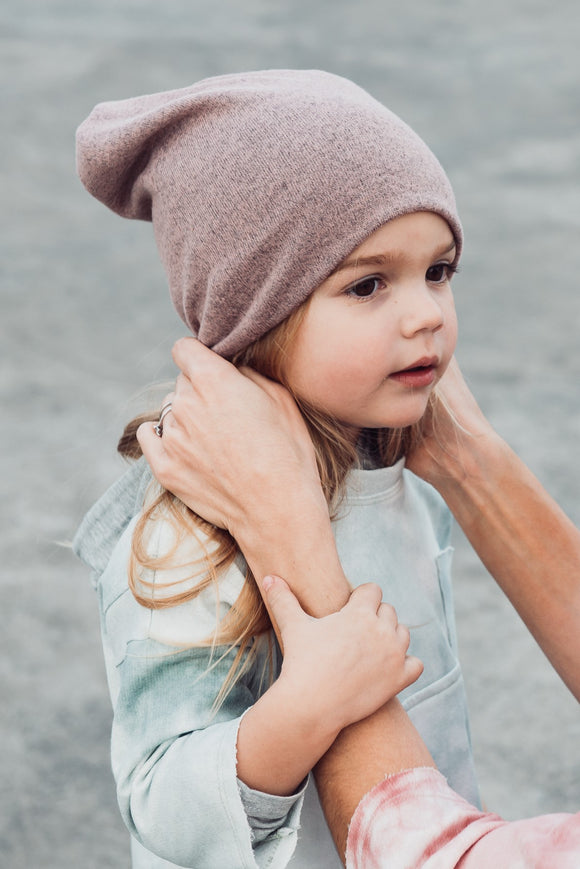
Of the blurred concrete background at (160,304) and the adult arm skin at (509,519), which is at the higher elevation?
the adult arm skin at (509,519)

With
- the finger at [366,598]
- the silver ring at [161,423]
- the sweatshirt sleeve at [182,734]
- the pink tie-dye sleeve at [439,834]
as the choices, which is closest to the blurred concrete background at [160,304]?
the silver ring at [161,423]

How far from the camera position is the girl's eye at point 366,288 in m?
1.11

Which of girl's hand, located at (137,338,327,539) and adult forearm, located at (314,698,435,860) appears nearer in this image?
adult forearm, located at (314,698,435,860)

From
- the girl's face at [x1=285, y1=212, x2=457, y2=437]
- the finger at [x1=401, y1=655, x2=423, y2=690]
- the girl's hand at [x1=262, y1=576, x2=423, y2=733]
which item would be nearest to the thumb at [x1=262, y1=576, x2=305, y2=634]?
the girl's hand at [x1=262, y1=576, x2=423, y2=733]

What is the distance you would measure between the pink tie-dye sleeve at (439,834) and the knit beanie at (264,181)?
50cm

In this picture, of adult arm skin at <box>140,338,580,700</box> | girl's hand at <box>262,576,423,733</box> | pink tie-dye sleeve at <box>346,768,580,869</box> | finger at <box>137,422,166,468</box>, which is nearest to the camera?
pink tie-dye sleeve at <box>346,768,580,869</box>

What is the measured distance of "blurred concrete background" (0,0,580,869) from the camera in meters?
2.12

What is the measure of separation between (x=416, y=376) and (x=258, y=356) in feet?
0.59

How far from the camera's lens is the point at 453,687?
4.32ft

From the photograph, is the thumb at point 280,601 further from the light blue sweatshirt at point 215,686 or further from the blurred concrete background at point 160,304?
the blurred concrete background at point 160,304

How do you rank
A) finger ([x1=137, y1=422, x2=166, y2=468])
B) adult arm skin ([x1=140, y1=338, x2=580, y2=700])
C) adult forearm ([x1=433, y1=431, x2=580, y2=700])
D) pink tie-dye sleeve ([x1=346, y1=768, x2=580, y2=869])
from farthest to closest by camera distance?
adult forearm ([x1=433, y1=431, x2=580, y2=700]) → finger ([x1=137, y1=422, x2=166, y2=468]) → adult arm skin ([x1=140, y1=338, x2=580, y2=700]) → pink tie-dye sleeve ([x1=346, y1=768, x2=580, y2=869])

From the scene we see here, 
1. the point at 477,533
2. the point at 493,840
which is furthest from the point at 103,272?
the point at 493,840

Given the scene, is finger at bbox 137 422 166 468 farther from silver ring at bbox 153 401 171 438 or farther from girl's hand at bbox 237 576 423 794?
girl's hand at bbox 237 576 423 794

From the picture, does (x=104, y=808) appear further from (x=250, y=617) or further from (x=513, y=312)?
(x=513, y=312)
